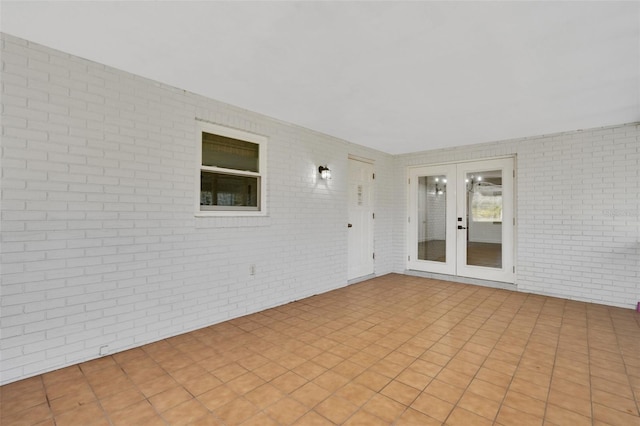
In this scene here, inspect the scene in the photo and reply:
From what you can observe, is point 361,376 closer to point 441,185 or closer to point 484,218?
point 484,218

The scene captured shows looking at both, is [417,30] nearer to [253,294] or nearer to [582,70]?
[582,70]

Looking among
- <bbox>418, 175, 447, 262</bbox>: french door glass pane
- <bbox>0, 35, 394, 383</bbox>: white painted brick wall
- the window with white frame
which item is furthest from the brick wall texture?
<bbox>418, 175, 447, 262</bbox>: french door glass pane

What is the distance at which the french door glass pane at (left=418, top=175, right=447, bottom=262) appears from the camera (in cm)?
604

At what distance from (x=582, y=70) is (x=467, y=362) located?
2848mm

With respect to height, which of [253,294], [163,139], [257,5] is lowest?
[253,294]

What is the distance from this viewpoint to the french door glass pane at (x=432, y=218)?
6.04 m

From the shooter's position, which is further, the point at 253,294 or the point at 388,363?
the point at 253,294

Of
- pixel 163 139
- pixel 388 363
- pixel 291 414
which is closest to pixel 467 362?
pixel 388 363

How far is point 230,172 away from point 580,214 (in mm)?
5191

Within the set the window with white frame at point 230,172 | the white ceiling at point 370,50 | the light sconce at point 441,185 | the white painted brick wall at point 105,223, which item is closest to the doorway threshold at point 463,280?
the light sconce at point 441,185

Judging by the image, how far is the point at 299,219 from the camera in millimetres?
4488

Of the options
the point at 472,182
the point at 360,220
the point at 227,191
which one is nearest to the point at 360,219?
the point at 360,220

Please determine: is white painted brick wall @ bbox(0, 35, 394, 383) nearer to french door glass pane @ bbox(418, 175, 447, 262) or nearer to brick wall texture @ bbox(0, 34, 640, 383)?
brick wall texture @ bbox(0, 34, 640, 383)

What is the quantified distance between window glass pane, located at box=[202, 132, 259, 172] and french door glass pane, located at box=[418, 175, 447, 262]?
152 inches
